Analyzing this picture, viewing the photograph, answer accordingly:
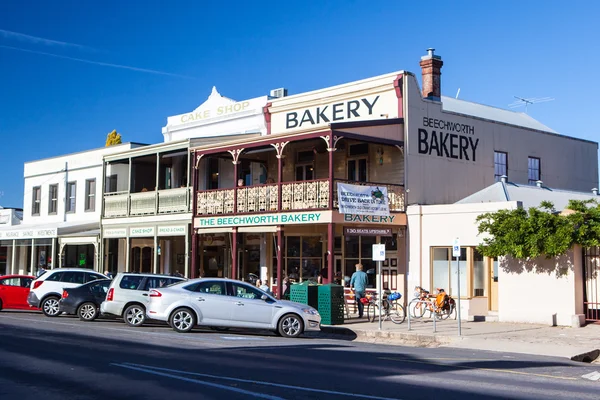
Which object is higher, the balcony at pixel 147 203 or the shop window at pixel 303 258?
the balcony at pixel 147 203

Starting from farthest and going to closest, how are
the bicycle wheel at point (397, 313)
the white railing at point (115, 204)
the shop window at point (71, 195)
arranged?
the shop window at point (71, 195) → the white railing at point (115, 204) → the bicycle wheel at point (397, 313)

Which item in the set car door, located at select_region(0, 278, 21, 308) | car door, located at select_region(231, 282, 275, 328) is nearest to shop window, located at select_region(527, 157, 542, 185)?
car door, located at select_region(231, 282, 275, 328)

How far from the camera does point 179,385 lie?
10016 mm

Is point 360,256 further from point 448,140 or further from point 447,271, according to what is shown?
point 448,140

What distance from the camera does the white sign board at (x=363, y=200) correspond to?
24.0m

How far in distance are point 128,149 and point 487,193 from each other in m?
17.0

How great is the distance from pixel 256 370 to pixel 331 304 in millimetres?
10193

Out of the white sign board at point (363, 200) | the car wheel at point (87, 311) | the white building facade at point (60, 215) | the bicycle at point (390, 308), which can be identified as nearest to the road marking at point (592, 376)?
the bicycle at point (390, 308)

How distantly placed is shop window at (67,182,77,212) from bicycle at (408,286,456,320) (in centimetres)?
2110

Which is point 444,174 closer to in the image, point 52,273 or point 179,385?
point 52,273

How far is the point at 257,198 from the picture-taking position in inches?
1070

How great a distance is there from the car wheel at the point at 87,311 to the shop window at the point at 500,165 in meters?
16.1

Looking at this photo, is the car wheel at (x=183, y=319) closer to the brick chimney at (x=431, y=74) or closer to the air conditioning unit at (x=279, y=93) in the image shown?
the brick chimney at (x=431, y=74)

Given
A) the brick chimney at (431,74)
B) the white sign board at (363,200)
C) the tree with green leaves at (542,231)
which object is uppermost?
the brick chimney at (431,74)
